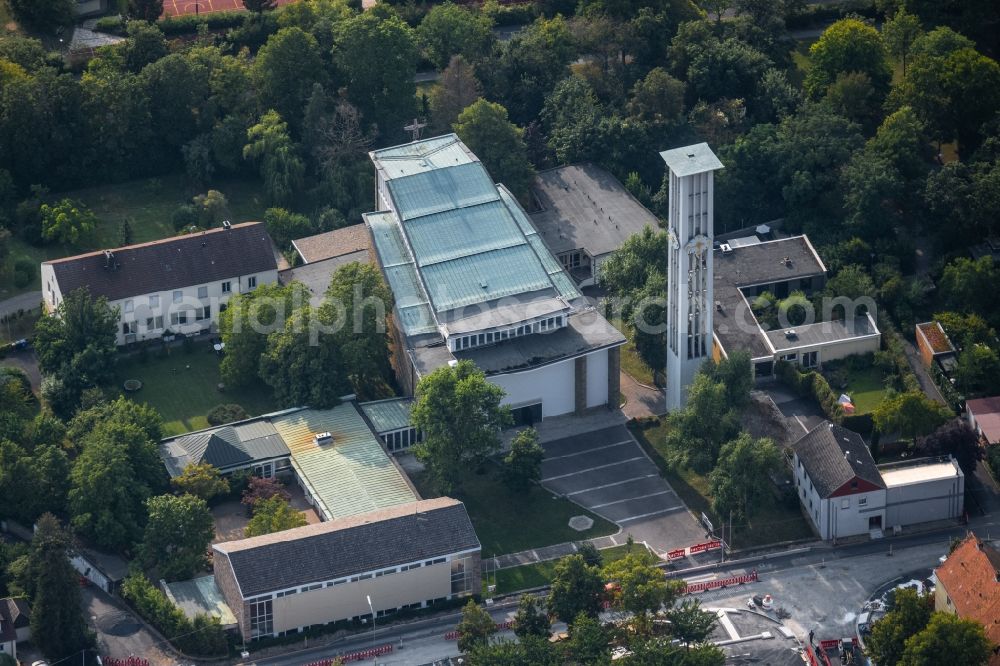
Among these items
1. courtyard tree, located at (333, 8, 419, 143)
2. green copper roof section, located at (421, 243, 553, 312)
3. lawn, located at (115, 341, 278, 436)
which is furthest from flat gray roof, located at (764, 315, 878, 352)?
courtyard tree, located at (333, 8, 419, 143)

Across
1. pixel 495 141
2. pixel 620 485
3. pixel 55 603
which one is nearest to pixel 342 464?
pixel 620 485

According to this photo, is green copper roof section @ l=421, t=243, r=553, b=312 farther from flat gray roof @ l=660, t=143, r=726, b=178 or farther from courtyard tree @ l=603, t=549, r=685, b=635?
courtyard tree @ l=603, t=549, r=685, b=635

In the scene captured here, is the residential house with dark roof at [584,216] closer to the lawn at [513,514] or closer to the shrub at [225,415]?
the lawn at [513,514]

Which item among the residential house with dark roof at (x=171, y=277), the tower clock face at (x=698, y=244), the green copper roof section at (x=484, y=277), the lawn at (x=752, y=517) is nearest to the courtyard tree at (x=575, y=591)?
the lawn at (x=752, y=517)

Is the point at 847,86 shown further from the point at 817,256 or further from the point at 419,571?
the point at 419,571

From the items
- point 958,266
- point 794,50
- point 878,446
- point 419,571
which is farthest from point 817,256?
point 419,571

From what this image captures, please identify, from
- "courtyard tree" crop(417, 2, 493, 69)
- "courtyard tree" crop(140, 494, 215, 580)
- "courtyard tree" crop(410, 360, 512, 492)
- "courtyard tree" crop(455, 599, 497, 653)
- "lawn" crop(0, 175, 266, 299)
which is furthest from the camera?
"courtyard tree" crop(417, 2, 493, 69)
